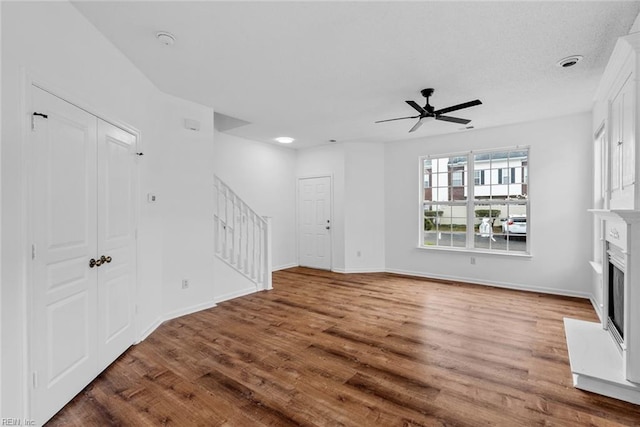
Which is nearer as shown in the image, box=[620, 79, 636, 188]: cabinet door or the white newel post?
box=[620, 79, 636, 188]: cabinet door

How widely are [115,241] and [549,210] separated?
5.81 meters

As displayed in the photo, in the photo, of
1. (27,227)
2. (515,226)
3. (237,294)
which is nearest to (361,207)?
(515,226)

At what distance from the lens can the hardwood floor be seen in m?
2.01

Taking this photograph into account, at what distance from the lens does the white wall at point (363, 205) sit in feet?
21.2

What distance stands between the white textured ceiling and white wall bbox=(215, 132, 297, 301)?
1.65 meters

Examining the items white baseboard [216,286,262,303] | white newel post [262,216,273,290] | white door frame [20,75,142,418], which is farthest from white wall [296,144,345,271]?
white door frame [20,75,142,418]

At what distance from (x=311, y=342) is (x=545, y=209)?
426 centimetres

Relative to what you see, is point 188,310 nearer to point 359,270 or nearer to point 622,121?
point 359,270

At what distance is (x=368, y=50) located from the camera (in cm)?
272

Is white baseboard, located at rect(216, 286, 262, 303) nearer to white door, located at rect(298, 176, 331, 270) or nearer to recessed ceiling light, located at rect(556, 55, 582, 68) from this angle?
white door, located at rect(298, 176, 331, 270)

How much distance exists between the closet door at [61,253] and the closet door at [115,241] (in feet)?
0.32

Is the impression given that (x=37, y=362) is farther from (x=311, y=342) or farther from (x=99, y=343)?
(x=311, y=342)

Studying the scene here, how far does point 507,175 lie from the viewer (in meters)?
5.20

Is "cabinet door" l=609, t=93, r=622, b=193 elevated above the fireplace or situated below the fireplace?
above
